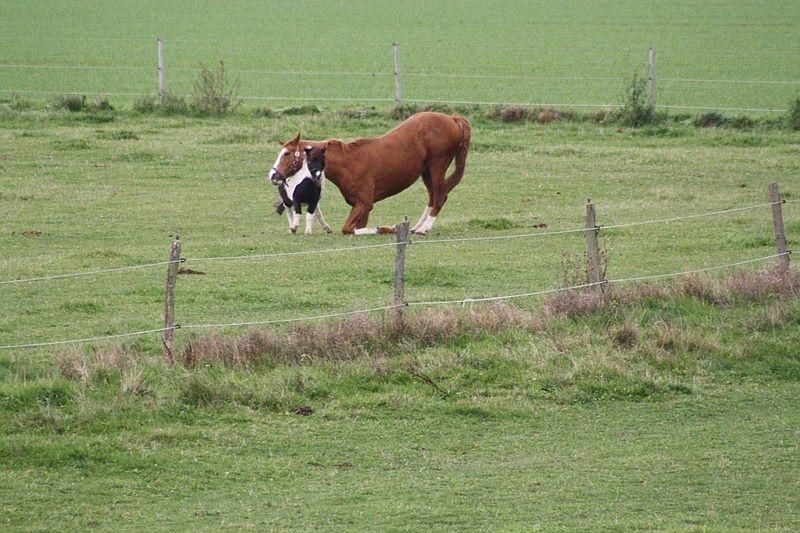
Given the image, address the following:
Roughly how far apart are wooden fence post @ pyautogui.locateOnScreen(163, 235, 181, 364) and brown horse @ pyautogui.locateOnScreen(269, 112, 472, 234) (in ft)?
20.4

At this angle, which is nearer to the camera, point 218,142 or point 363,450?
point 363,450

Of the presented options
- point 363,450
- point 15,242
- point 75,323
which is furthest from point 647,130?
point 363,450

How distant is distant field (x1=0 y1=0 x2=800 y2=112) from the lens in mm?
37375

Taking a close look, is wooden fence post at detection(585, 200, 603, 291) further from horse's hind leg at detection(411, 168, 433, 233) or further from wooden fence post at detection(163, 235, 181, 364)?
horse's hind leg at detection(411, 168, 433, 233)

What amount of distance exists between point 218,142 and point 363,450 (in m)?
16.1

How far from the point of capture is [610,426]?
11297 mm

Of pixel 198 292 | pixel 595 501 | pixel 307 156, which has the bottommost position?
pixel 595 501

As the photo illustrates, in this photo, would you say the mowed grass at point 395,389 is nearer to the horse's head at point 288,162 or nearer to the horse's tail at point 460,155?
the horse's tail at point 460,155

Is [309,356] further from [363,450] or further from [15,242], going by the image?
[15,242]

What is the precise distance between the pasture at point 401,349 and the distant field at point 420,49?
421 inches

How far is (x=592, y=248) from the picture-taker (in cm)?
1355

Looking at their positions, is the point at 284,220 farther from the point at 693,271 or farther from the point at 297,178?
the point at 693,271

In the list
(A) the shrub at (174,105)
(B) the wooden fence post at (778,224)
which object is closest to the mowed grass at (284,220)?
(A) the shrub at (174,105)

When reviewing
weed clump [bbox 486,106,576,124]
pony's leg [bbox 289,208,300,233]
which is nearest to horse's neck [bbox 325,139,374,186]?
pony's leg [bbox 289,208,300,233]
